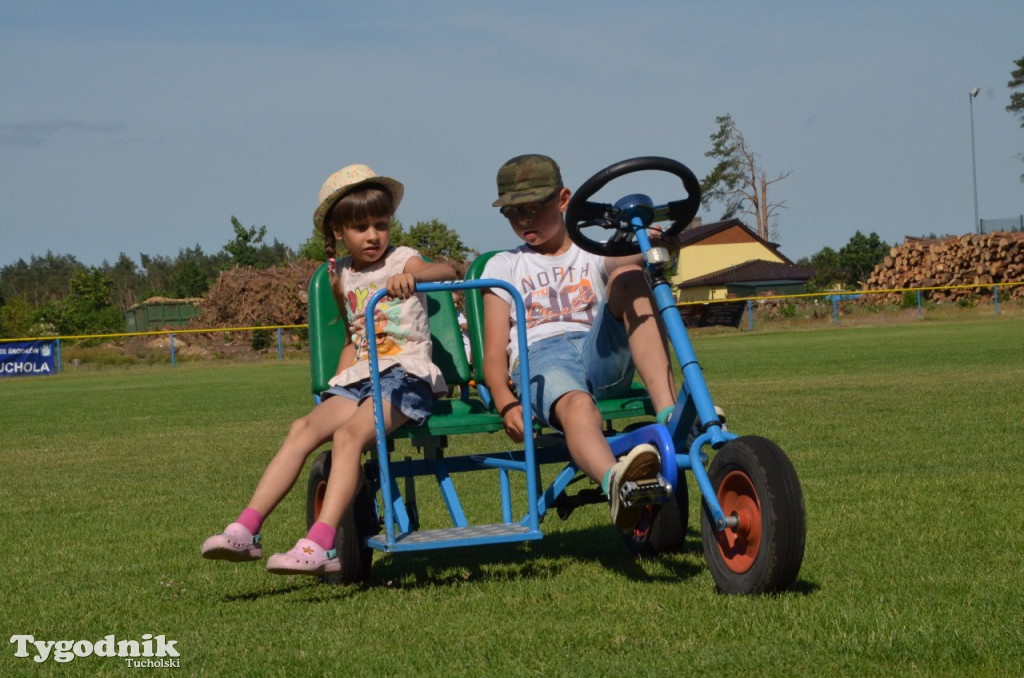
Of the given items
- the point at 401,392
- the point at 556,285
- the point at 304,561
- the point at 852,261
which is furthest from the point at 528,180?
the point at 852,261

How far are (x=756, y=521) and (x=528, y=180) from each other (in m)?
1.83

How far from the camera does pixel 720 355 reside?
2577 cm

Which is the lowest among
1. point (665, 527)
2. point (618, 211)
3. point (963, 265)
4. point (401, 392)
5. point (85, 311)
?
point (665, 527)

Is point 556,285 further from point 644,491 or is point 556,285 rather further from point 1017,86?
point 1017,86

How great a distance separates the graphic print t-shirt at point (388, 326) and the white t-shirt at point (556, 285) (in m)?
0.34

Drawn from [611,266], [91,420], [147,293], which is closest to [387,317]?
[611,266]

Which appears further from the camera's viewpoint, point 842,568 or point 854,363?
point 854,363

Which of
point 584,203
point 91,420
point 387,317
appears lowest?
point 91,420

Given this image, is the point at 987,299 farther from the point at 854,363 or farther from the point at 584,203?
the point at 584,203

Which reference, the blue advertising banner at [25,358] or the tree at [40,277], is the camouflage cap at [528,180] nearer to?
the blue advertising banner at [25,358]

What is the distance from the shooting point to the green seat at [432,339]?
17.0 ft

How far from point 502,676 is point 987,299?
39887 millimetres

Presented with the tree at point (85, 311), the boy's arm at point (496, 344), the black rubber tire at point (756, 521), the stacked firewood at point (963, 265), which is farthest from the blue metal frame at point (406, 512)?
the tree at point (85, 311)

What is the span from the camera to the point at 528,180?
16.4 ft
